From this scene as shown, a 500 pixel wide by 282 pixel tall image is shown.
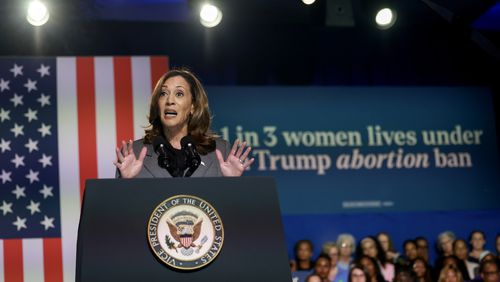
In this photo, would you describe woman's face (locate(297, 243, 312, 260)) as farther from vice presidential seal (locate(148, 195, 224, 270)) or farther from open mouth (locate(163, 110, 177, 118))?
vice presidential seal (locate(148, 195, 224, 270))

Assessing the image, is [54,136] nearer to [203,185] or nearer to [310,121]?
[310,121]

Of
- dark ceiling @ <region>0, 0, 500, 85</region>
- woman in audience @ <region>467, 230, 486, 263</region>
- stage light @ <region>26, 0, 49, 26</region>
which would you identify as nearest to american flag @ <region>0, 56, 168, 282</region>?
stage light @ <region>26, 0, 49, 26</region>

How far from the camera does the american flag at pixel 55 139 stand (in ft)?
15.8

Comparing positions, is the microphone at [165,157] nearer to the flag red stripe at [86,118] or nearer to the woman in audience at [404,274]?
the flag red stripe at [86,118]

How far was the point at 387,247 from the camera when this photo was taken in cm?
583

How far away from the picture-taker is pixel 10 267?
4766mm

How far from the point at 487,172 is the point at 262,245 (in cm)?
473

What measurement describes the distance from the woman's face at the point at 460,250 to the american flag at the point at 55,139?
2.59 m

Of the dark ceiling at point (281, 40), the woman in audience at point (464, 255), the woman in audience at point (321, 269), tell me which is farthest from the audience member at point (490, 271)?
the dark ceiling at point (281, 40)

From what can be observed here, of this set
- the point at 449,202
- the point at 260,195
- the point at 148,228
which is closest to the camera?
the point at 148,228

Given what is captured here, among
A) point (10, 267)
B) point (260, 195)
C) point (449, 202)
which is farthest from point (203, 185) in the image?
point (449, 202)

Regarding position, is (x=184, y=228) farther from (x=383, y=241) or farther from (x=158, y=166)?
(x=383, y=241)

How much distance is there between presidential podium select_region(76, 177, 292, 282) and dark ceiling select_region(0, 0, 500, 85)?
11.7 ft

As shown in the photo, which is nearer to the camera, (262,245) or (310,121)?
(262,245)
